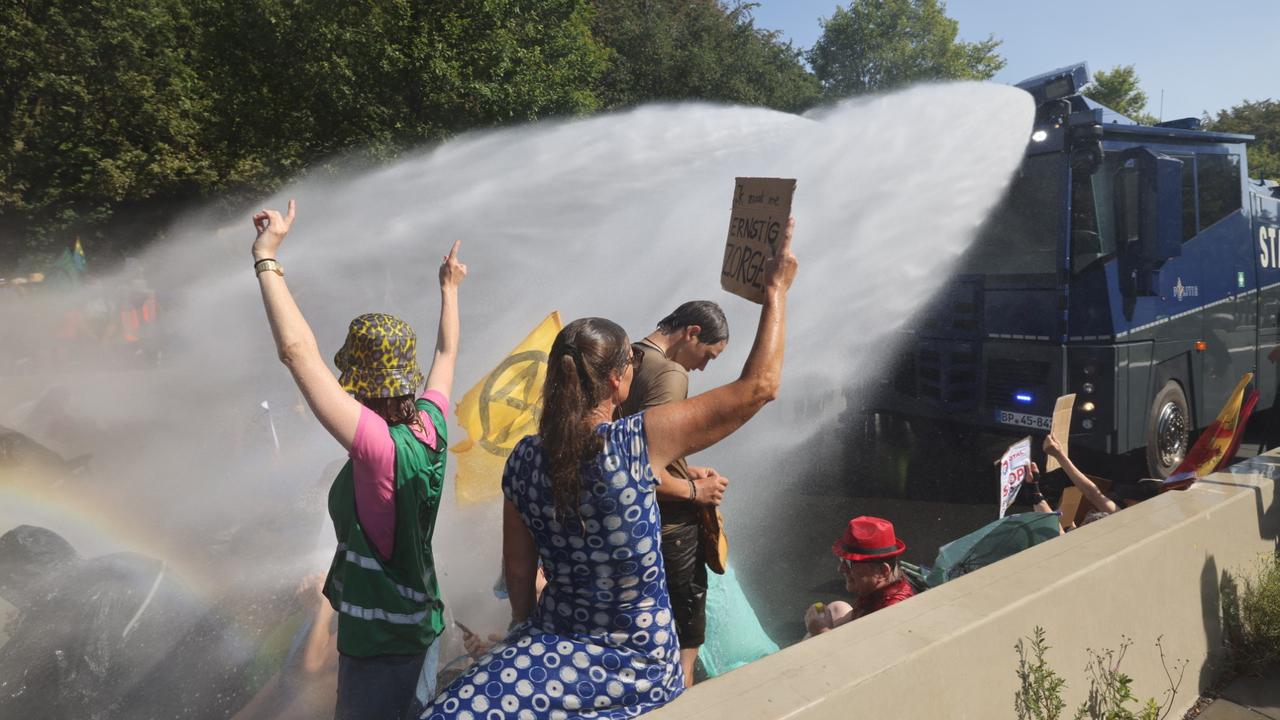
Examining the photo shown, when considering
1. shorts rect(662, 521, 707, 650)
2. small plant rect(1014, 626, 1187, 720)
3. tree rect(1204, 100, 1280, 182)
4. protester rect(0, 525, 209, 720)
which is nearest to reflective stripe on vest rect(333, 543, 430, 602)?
shorts rect(662, 521, 707, 650)

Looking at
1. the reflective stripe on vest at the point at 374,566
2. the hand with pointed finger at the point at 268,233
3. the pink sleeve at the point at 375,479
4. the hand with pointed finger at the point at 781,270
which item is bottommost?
the reflective stripe on vest at the point at 374,566

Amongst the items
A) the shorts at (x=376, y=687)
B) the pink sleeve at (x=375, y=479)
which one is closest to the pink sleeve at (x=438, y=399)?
the pink sleeve at (x=375, y=479)

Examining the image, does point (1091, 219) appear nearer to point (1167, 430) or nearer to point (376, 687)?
point (1167, 430)

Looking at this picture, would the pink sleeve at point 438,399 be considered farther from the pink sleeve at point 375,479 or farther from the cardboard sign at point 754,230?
the cardboard sign at point 754,230

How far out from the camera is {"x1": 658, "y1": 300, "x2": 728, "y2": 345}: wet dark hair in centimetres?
326

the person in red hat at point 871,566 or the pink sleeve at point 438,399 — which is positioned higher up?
the pink sleeve at point 438,399

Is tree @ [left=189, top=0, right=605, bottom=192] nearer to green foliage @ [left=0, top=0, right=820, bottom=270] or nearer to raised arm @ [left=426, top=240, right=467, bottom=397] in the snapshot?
green foliage @ [left=0, top=0, right=820, bottom=270]

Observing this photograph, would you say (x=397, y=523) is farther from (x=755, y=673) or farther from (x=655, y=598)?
(x=755, y=673)

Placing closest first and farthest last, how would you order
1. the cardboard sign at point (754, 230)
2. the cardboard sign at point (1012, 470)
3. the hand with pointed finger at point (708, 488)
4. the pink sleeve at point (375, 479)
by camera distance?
1. the pink sleeve at point (375, 479)
2. the cardboard sign at point (754, 230)
3. the hand with pointed finger at point (708, 488)
4. the cardboard sign at point (1012, 470)

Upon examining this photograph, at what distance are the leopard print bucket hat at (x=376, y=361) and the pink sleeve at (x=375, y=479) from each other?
0.38ft

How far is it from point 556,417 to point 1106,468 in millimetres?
7166

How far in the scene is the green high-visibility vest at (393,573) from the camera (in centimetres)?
220

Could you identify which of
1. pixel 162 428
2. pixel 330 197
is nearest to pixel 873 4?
pixel 330 197

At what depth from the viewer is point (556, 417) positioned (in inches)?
77.9
